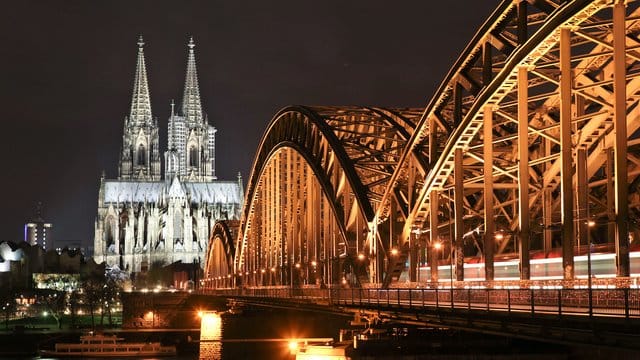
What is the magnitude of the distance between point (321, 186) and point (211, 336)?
5625 cm

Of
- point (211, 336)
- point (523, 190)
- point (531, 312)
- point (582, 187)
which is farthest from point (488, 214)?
point (211, 336)

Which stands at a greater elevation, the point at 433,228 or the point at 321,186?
the point at 321,186

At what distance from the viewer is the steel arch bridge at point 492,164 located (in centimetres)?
4325

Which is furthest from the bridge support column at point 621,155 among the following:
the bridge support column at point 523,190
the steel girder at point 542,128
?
the bridge support column at point 523,190

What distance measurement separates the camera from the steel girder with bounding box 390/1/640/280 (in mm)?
41375

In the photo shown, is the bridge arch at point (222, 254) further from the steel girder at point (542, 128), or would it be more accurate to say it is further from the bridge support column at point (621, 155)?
the bridge support column at point (621, 155)

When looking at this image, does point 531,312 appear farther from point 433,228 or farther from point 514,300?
point 433,228

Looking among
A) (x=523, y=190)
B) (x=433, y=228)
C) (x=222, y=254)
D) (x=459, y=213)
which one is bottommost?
(x=433, y=228)

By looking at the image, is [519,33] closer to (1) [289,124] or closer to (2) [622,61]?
(2) [622,61]

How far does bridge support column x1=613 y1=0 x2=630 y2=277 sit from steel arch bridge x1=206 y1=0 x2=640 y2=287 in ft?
0.13

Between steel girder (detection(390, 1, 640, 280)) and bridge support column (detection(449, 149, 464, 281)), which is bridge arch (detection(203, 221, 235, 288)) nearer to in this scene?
steel girder (detection(390, 1, 640, 280))

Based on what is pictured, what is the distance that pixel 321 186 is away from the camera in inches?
3469

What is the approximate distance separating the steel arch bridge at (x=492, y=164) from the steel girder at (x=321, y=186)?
0.22 m

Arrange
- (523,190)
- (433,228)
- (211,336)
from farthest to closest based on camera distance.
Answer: (211,336) < (433,228) < (523,190)
